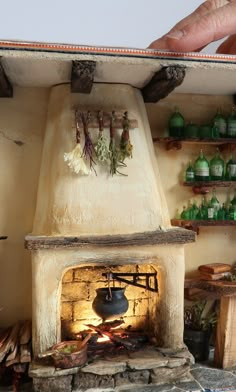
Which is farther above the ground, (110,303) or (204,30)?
(204,30)

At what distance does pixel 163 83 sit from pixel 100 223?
3.80 feet

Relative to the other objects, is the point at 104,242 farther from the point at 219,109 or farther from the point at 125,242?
the point at 219,109

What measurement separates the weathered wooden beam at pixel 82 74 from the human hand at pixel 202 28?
0.55 m

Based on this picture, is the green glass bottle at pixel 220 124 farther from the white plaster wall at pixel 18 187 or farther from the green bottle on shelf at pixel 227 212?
the white plaster wall at pixel 18 187

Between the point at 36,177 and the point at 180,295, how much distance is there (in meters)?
1.52

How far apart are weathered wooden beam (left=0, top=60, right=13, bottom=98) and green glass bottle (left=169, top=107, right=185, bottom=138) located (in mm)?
1398

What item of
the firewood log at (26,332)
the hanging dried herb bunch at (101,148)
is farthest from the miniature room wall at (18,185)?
the hanging dried herb bunch at (101,148)

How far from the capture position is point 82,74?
2730 mm

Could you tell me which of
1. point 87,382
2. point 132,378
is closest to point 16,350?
A: point 87,382

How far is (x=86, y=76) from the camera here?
2.76m

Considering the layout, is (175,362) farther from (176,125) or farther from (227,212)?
(176,125)

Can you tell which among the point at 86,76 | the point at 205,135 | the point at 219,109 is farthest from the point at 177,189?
the point at 86,76

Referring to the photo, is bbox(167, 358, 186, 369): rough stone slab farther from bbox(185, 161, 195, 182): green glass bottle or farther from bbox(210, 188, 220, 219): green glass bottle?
bbox(185, 161, 195, 182): green glass bottle

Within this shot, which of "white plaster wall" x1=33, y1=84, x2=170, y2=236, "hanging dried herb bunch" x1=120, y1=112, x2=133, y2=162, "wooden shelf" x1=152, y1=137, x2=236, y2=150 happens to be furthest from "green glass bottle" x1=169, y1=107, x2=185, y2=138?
"hanging dried herb bunch" x1=120, y1=112, x2=133, y2=162
